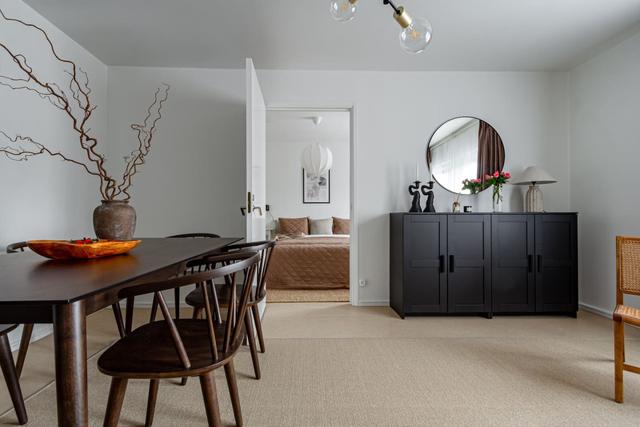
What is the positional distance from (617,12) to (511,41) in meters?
0.71

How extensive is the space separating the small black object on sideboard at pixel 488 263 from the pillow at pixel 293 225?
348 cm

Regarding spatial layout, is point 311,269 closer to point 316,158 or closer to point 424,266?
point 424,266

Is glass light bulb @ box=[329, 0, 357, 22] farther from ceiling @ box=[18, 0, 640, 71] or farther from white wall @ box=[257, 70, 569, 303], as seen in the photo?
white wall @ box=[257, 70, 569, 303]

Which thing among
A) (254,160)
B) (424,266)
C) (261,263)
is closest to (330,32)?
(254,160)

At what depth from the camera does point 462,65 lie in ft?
12.0

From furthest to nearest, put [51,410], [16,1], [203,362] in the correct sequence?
[16,1], [51,410], [203,362]

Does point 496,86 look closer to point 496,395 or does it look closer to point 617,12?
point 617,12

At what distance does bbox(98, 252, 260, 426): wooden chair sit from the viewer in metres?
1.13

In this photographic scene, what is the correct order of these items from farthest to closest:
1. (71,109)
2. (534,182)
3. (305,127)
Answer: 1. (305,127)
2. (534,182)
3. (71,109)

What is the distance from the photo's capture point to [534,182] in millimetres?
3576

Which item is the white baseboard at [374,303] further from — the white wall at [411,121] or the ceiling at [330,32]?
the ceiling at [330,32]

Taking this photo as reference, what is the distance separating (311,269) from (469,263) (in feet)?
6.26


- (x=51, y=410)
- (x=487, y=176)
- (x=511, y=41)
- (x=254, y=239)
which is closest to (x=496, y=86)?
(x=511, y=41)

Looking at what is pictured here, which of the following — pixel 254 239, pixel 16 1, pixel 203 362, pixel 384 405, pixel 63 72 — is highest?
pixel 16 1
